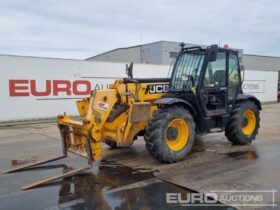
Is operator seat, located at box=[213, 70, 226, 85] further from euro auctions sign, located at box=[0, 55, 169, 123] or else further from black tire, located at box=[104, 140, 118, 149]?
euro auctions sign, located at box=[0, 55, 169, 123]

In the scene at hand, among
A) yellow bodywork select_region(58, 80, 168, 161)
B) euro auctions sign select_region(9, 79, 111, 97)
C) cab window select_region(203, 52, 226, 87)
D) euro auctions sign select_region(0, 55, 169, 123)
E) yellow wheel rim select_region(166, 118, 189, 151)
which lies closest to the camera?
yellow bodywork select_region(58, 80, 168, 161)

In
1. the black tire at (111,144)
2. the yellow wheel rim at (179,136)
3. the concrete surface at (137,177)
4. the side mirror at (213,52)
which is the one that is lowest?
the concrete surface at (137,177)

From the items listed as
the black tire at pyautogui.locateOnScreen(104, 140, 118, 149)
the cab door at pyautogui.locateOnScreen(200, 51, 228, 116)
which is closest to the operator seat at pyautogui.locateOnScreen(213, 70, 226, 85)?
the cab door at pyautogui.locateOnScreen(200, 51, 228, 116)

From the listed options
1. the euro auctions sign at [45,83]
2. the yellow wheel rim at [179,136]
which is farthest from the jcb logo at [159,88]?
the euro auctions sign at [45,83]

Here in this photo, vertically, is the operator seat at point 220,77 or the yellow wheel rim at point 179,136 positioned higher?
the operator seat at point 220,77

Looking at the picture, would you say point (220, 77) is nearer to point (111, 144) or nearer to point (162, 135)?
point (162, 135)

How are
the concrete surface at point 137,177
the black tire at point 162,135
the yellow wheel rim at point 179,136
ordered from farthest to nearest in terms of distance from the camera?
the yellow wheel rim at point 179,136 → the black tire at point 162,135 → the concrete surface at point 137,177

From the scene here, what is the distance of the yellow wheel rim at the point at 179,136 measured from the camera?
5.96 m

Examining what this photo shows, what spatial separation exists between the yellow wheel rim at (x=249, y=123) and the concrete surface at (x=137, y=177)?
0.36 meters

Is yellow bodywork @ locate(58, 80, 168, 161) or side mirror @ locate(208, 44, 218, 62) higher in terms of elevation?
side mirror @ locate(208, 44, 218, 62)

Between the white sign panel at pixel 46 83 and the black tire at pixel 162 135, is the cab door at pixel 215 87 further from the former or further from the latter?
the white sign panel at pixel 46 83

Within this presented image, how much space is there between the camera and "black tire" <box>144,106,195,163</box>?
218 inches

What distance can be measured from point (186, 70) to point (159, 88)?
2.55 ft

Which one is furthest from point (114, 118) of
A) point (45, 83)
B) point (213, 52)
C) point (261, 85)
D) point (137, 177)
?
point (261, 85)
